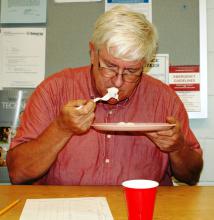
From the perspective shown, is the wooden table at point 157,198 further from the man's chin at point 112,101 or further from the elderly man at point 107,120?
the man's chin at point 112,101

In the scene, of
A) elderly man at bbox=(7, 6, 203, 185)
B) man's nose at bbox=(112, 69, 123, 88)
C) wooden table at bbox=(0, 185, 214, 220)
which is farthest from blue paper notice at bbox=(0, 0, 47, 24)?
wooden table at bbox=(0, 185, 214, 220)

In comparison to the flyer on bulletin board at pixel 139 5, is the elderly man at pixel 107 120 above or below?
below

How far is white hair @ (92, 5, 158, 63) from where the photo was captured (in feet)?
4.58

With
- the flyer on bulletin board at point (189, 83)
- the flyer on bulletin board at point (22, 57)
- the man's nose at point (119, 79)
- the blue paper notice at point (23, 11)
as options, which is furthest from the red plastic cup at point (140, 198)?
the blue paper notice at point (23, 11)

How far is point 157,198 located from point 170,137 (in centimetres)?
23

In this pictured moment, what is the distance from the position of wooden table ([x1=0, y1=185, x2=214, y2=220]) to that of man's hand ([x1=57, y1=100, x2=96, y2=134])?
0.22 meters

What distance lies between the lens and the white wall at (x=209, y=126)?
2189 mm

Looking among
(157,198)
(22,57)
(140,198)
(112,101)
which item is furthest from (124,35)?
(22,57)

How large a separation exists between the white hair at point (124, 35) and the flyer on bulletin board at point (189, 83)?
749 mm

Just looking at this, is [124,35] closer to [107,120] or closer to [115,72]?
[115,72]

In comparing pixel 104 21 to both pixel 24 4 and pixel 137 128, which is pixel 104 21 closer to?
pixel 137 128

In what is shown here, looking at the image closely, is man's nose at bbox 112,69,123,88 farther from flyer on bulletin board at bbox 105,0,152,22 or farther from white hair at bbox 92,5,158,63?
flyer on bulletin board at bbox 105,0,152,22

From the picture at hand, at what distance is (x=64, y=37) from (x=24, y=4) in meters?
0.32

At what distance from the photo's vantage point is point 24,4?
2254 millimetres
